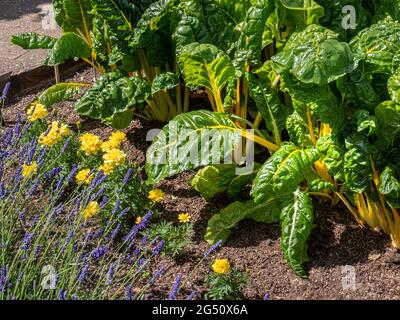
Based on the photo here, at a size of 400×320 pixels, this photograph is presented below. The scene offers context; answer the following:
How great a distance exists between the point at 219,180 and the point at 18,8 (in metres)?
3.23

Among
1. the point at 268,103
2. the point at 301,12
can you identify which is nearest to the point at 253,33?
the point at 301,12

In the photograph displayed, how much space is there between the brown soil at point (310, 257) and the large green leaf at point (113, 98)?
23.0 inches

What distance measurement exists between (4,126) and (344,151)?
7.72ft

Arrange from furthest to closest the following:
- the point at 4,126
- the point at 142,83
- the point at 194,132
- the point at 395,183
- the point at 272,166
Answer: the point at 4,126, the point at 142,83, the point at 194,132, the point at 272,166, the point at 395,183

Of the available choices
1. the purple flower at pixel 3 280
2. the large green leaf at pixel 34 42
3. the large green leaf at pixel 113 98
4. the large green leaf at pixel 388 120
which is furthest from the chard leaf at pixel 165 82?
the purple flower at pixel 3 280

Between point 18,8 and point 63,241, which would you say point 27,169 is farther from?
point 18,8

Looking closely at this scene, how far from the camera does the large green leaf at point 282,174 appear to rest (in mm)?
2982

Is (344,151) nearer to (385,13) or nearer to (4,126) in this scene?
(385,13)

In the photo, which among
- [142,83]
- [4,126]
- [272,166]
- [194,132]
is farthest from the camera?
[4,126]

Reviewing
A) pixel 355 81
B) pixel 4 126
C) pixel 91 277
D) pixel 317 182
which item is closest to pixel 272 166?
pixel 317 182

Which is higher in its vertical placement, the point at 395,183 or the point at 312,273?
the point at 395,183

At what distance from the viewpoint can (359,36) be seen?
3.07 meters

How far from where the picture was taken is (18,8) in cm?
586

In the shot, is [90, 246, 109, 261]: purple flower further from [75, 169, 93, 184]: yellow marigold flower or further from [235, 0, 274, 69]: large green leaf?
[235, 0, 274, 69]: large green leaf
